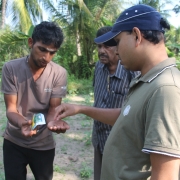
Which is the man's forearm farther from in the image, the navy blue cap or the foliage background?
the foliage background

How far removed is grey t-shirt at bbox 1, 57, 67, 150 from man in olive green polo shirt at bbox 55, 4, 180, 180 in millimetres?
1070

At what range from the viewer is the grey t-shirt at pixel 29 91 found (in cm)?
234

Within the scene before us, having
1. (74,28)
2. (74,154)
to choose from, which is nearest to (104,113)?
(74,154)

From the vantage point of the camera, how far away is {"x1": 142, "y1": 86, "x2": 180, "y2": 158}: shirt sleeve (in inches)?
40.9

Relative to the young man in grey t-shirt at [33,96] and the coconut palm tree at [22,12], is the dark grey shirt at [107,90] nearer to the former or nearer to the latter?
the young man in grey t-shirt at [33,96]

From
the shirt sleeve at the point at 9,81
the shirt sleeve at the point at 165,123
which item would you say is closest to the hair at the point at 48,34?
the shirt sleeve at the point at 9,81

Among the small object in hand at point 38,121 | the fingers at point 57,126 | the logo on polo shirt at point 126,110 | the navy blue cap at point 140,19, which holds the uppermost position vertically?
the navy blue cap at point 140,19

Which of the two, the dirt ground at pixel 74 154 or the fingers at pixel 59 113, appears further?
the dirt ground at pixel 74 154

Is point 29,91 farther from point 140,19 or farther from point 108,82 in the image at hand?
point 140,19

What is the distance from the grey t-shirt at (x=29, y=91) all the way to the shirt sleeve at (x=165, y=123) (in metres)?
1.49

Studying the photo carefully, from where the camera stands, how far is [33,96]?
2387mm

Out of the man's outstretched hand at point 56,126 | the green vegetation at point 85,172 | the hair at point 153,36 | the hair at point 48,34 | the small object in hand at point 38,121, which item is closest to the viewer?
the hair at point 153,36

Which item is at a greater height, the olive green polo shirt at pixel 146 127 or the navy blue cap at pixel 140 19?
the navy blue cap at pixel 140 19

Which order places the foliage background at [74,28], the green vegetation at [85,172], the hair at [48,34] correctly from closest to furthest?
the hair at [48,34]
the green vegetation at [85,172]
the foliage background at [74,28]
